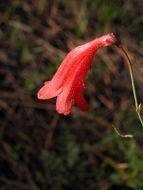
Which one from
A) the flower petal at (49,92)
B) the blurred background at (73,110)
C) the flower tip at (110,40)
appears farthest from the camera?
the blurred background at (73,110)

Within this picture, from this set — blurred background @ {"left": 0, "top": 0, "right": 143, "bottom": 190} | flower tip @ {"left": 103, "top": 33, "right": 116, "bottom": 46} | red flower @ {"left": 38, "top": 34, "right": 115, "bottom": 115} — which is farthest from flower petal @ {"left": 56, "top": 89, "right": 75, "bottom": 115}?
blurred background @ {"left": 0, "top": 0, "right": 143, "bottom": 190}

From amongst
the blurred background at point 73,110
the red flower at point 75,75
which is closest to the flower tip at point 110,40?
the red flower at point 75,75

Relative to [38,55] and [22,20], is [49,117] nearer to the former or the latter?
[38,55]

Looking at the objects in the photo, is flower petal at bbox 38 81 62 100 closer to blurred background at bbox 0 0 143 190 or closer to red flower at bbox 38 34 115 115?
red flower at bbox 38 34 115 115

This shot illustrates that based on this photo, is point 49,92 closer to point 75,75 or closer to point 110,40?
point 75,75

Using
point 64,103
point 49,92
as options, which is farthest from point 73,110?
point 64,103

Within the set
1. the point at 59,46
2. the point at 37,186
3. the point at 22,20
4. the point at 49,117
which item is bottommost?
the point at 37,186

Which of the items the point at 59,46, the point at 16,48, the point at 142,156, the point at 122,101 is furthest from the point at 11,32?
the point at 142,156

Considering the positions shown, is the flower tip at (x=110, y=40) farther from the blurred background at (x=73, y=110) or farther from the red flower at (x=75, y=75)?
the blurred background at (x=73, y=110)
